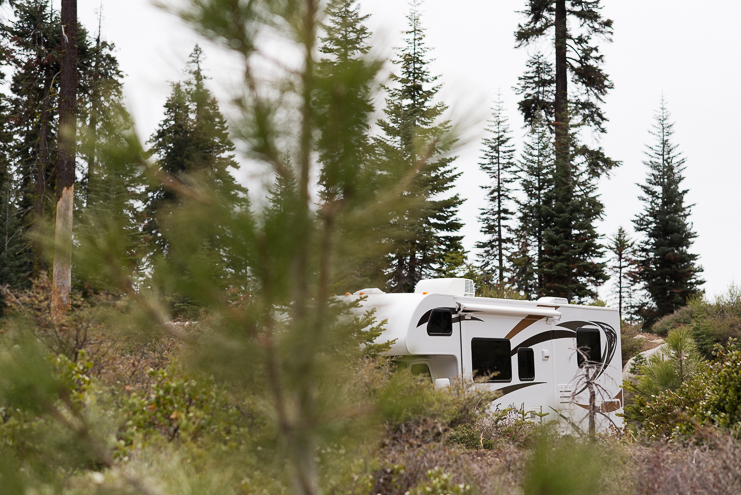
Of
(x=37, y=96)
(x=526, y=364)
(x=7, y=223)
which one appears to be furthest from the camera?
(x=7, y=223)

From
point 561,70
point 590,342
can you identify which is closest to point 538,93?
point 561,70

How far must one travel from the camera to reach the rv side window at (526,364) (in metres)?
10.8

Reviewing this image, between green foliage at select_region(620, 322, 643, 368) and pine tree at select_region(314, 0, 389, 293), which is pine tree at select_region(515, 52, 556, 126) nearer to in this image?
green foliage at select_region(620, 322, 643, 368)

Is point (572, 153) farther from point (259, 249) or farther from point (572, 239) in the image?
point (259, 249)

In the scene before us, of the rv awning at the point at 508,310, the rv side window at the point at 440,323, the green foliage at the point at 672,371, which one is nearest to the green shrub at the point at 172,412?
the rv side window at the point at 440,323

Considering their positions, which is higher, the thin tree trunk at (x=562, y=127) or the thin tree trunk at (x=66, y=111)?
the thin tree trunk at (x=562, y=127)

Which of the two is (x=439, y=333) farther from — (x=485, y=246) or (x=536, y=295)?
(x=485, y=246)

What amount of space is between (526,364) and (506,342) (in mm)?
659

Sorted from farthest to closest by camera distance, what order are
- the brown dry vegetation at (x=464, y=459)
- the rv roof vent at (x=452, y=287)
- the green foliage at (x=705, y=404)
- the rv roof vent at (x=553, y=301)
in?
the rv roof vent at (x=553, y=301), the rv roof vent at (x=452, y=287), the green foliage at (x=705, y=404), the brown dry vegetation at (x=464, y=459)

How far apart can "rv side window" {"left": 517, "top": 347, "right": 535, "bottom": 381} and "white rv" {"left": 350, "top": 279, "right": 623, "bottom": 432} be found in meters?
0.02

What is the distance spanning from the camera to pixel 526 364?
11.0 meters

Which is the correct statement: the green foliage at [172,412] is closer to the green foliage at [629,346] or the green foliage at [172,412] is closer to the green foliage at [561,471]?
the green foliage at [561,471]

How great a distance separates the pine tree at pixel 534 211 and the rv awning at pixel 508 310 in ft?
54.1

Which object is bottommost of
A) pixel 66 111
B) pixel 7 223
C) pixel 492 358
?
pixel 492 358
